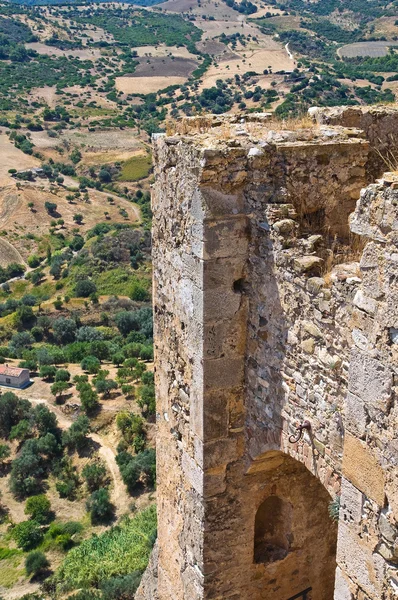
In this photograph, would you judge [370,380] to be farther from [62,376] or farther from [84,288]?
[84,288]

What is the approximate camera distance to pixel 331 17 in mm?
109188

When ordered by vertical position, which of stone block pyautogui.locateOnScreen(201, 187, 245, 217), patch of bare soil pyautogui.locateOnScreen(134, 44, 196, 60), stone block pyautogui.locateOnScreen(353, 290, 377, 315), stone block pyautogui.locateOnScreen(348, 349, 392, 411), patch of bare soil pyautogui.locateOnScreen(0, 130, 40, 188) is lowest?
patch of bare soil pyautogui.locateOnScreen(0, 130, 40, 188)

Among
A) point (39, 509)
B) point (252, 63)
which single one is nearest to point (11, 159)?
point (252, 63)

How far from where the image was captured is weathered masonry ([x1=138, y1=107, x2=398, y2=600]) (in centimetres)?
405

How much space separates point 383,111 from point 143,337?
101ft

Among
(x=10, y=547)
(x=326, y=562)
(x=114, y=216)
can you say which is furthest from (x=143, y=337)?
(x=326, y=562)

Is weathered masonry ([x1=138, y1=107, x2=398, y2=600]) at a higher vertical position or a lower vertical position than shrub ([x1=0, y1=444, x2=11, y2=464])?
higher

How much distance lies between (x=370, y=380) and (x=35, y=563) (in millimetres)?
20240

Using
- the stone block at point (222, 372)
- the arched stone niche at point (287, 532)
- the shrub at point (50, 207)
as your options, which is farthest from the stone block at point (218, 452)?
the shrub at point (50, 207)

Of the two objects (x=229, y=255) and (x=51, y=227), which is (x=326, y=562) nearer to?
(x=229, y=255)

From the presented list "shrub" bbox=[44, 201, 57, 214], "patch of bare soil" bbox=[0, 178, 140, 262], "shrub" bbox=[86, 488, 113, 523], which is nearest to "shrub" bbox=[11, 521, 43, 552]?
"shrub" bbox=[86, 488, 113, 523]

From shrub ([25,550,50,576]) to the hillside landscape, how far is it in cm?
11

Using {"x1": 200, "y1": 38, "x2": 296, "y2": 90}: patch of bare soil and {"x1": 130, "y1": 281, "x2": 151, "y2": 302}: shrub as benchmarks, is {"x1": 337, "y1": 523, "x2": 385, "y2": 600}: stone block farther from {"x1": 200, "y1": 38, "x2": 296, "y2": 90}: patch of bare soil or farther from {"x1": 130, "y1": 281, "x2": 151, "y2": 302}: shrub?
{"x1": 200, "y1": 38, "x2": 296, "y2": 90}: patch of bare soil

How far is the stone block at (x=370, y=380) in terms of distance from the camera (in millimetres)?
3893
